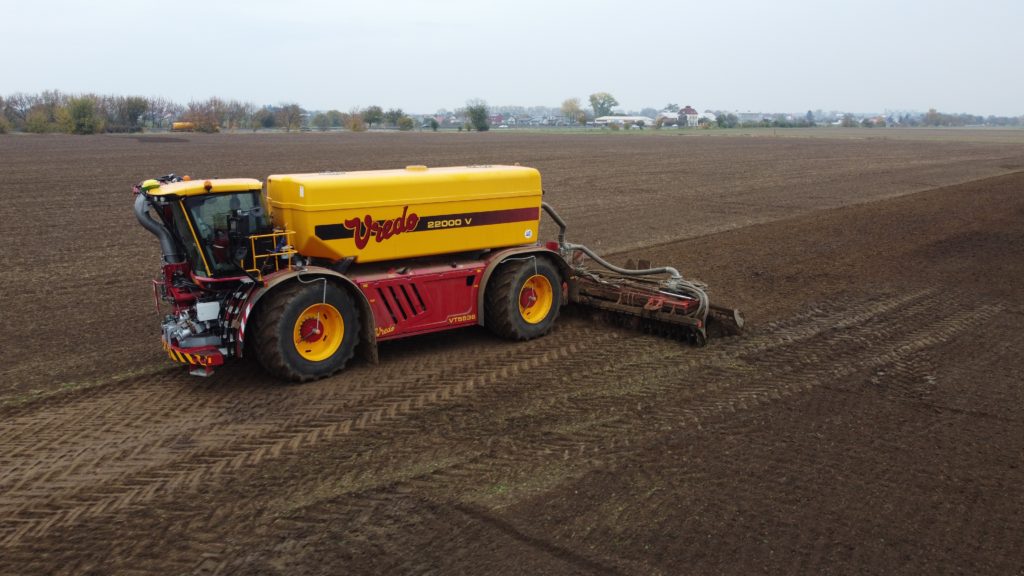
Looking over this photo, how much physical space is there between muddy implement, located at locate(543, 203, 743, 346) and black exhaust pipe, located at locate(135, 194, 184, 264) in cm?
474

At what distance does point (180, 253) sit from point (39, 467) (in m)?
2.78

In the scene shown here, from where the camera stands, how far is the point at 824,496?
640 cm

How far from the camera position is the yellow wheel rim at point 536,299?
10.7m

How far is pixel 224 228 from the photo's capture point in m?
8.73

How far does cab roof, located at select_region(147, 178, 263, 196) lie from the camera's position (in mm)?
8438

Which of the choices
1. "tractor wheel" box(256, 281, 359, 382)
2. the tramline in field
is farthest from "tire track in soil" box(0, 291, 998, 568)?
the tramline in field

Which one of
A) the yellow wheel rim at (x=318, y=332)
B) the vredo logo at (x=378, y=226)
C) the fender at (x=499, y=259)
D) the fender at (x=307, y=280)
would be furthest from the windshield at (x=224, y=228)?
the fender at (x=499, y=259)

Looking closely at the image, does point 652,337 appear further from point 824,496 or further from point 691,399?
point 824,496

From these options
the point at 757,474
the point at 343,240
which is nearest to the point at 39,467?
the point at 343,240

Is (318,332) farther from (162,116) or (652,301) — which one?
(162,116)

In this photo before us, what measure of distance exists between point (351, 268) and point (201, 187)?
188 cm

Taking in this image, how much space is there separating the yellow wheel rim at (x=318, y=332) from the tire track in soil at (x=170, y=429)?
0.37 metres

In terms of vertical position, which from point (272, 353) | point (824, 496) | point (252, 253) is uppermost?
point (252, 253)

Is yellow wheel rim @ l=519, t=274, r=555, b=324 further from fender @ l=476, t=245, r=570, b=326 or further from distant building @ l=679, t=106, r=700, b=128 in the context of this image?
distant building @ l=679, t=106, r=700, b=128
